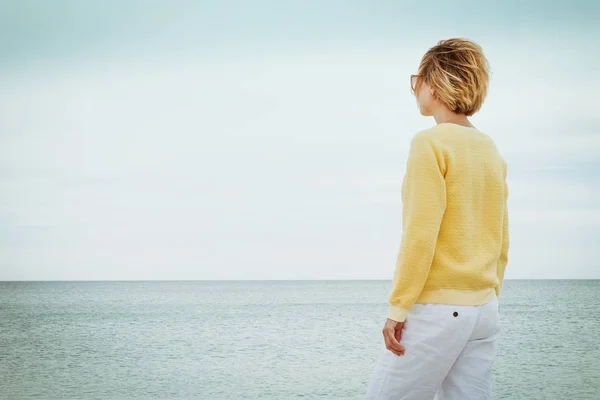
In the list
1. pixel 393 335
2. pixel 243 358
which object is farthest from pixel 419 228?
pixel 243 358

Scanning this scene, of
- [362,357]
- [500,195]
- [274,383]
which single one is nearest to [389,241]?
[362,357]

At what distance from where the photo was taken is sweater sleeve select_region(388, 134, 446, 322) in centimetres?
165

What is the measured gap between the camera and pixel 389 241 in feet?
147

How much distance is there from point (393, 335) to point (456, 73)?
23.0 inches

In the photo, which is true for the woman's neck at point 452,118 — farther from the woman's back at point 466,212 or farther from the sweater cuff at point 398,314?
the sweater cuff at point 398,314

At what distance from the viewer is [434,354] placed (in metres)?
1.68

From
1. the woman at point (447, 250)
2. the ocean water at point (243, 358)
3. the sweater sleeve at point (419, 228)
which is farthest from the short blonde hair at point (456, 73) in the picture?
the ocean water at point (243, 358)

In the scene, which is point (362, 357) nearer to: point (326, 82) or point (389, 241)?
point (389, 241)

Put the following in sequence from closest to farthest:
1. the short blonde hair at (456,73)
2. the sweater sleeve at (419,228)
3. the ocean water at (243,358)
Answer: the sweater sleeve at (419,228) → the short blonde hair at (456,73) → the ocean water at (243,358)

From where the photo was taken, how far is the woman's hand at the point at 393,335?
5.49 ft

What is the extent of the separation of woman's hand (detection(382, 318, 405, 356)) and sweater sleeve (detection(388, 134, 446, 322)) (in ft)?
0.05

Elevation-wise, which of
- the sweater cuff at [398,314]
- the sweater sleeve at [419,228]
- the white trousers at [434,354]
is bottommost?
the white trousers at [434,354]

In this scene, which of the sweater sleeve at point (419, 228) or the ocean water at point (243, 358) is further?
the ocean water at point (243, 358)

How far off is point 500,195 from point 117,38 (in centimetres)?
5783
